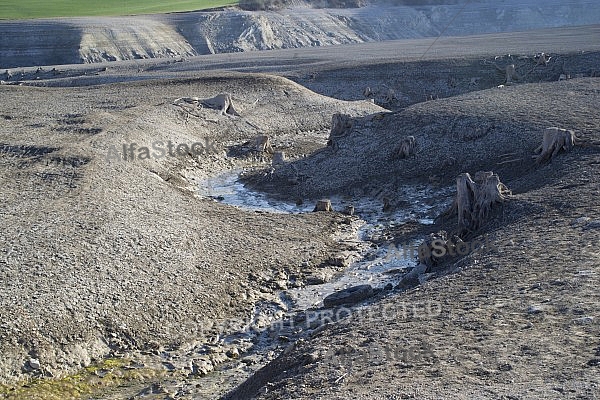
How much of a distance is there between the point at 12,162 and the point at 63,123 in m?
8.28

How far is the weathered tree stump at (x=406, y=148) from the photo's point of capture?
3003 cm

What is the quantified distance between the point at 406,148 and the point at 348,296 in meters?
13.0

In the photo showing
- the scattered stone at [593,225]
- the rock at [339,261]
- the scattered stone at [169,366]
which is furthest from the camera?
the rock at [339,261]

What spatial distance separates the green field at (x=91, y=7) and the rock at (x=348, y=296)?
86989 millimetres

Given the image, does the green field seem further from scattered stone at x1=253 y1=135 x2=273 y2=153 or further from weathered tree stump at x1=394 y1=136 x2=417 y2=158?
weathered tree stump at x1=394 y1=136 x2=417 y2=158

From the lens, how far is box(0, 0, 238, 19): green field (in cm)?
9838

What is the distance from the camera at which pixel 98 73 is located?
64.3m

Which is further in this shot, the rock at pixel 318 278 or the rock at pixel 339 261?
the rock at pixel 339 261

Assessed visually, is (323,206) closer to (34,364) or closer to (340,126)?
(340,126)

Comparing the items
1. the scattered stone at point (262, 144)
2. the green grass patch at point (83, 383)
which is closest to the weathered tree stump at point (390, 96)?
the scattered stone at point (262, 144)

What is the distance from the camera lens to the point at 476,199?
68.7 ft

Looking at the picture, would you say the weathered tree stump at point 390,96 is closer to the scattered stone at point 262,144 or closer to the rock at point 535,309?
the scattered stone at point 262,144

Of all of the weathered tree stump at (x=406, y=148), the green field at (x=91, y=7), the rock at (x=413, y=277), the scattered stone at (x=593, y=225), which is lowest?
the rock at (x=413, y=277)

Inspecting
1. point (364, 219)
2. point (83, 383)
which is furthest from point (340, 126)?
point (83, 383)
